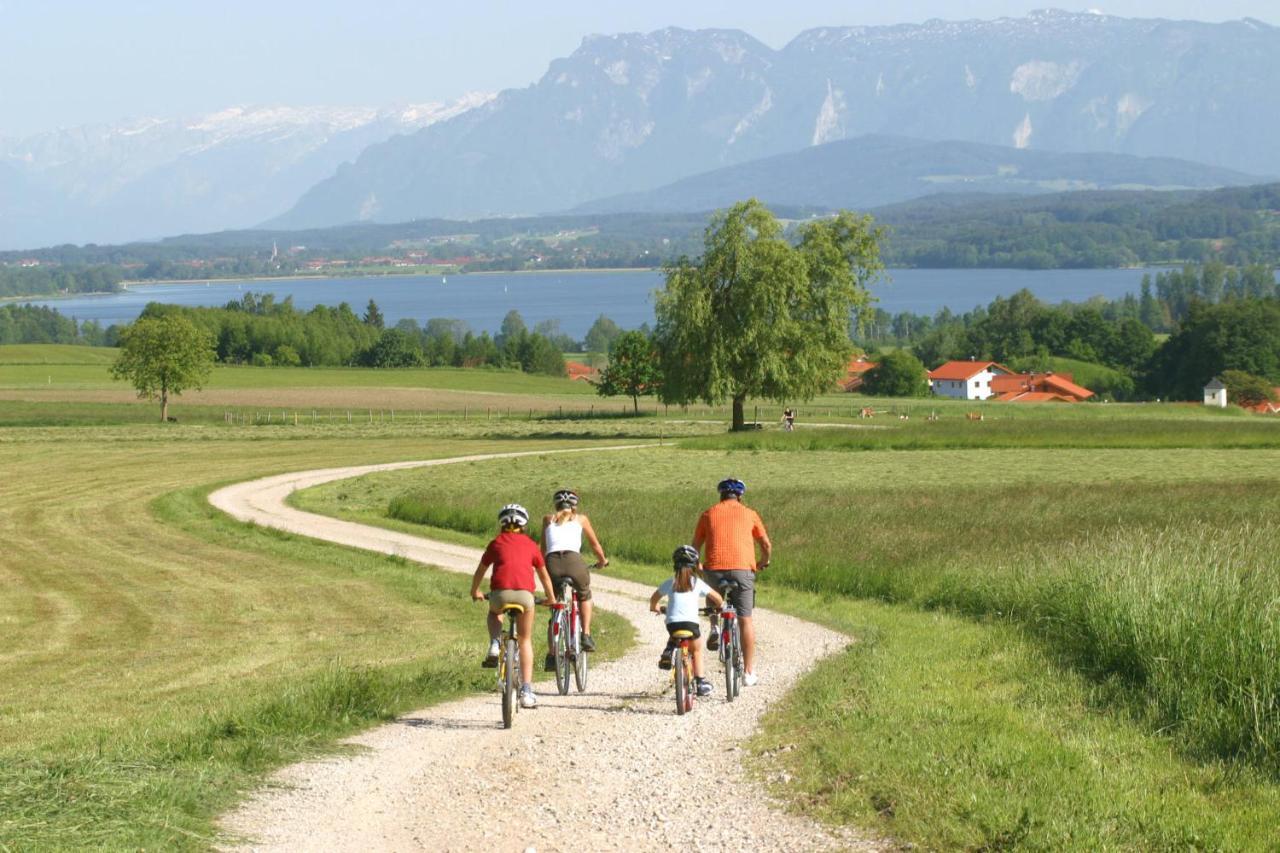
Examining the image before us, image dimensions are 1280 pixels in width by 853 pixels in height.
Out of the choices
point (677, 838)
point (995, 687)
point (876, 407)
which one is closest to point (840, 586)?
point (995, 687)

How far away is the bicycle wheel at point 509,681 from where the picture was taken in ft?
49.3

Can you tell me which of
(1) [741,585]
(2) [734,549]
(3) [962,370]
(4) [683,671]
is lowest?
(3) [962,370]

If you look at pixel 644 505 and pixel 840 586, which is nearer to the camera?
pixel 840 586

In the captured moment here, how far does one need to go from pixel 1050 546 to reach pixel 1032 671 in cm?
1114

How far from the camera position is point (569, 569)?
55.7 ft

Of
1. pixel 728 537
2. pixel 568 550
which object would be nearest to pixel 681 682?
pixel 728 537

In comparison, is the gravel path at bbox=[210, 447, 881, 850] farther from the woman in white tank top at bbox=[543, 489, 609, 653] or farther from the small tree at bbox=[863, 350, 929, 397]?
the small tree at bbox=[863, 350, 929, 397]

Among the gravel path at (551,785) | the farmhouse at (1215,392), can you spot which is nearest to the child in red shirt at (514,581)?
the gravel path at (551,785)

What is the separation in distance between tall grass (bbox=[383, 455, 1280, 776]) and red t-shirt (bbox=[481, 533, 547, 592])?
219 inches

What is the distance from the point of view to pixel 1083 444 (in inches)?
2662

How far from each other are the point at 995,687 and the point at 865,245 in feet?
233

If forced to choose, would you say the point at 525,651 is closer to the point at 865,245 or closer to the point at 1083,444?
the point at 1083,444

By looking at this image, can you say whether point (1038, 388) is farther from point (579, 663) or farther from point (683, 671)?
point (683, 671)

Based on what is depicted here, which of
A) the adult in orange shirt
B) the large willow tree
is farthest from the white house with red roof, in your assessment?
the adult in orange shirt
